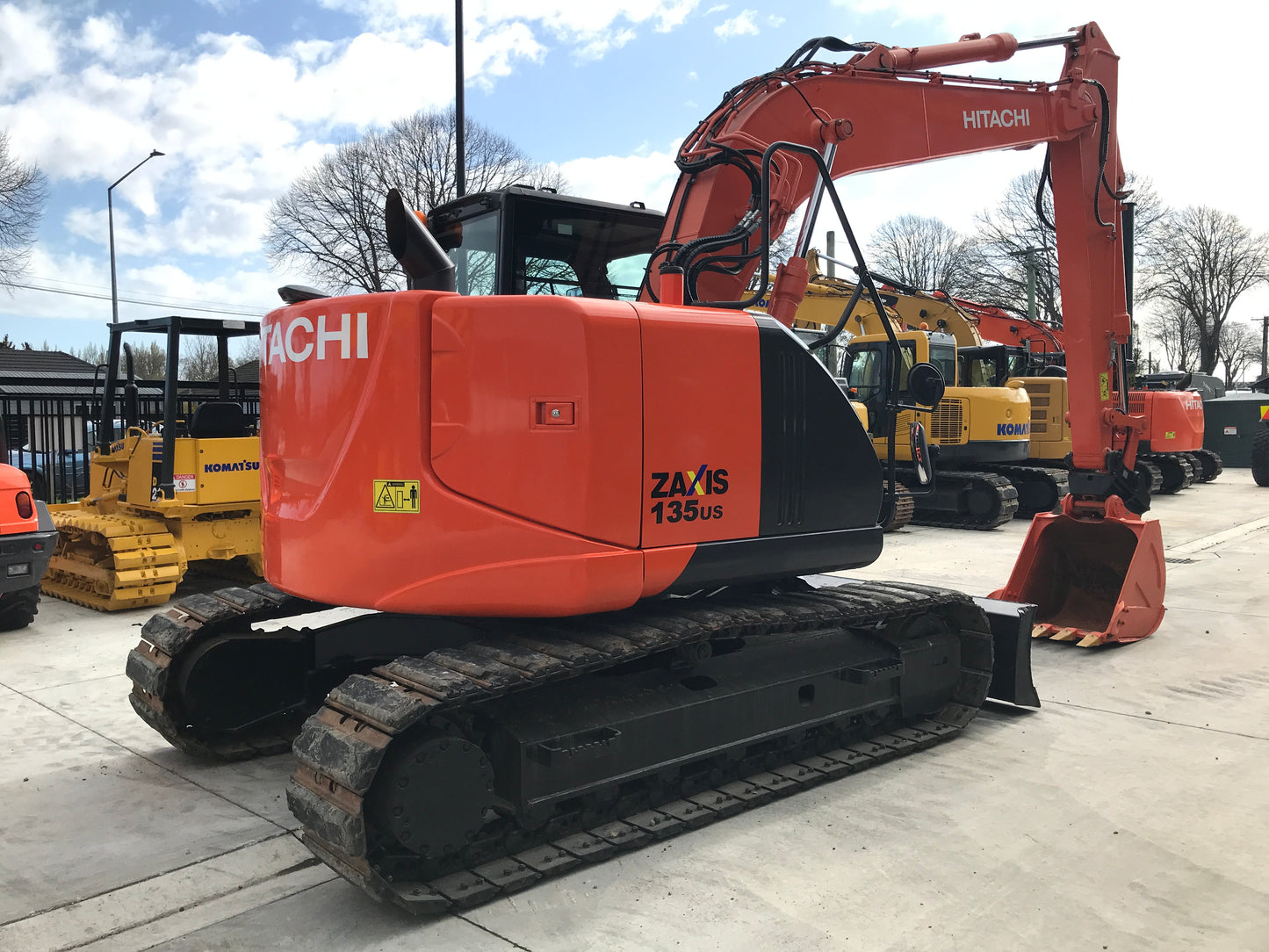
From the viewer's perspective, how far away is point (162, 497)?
8398 millimetres

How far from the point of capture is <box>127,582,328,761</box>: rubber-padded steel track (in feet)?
14.5

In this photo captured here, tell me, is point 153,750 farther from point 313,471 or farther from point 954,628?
point 954,628

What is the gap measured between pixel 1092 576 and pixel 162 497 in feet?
24.1

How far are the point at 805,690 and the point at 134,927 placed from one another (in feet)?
8.98

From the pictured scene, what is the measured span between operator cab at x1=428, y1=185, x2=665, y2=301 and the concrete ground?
2.46 metres

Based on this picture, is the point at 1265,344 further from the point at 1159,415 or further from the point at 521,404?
the point at 521,404

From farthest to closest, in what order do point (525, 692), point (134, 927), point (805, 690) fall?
point (805, 690)
point (525, 692)
point (134, 927)

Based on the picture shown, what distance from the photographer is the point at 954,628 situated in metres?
5.29

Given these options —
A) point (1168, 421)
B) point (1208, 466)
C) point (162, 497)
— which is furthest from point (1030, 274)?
point (162, 497)

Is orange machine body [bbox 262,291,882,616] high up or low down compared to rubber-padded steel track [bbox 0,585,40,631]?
up

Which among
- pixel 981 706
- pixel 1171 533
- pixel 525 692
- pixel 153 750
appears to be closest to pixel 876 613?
pixel 981 706

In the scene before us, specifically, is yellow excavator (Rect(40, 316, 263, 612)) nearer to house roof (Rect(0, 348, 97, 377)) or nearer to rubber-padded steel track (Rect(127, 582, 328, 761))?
rubber-padded steel track (Rect(127, 582, 328, 761))

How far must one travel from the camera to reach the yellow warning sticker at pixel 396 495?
3.50 meters

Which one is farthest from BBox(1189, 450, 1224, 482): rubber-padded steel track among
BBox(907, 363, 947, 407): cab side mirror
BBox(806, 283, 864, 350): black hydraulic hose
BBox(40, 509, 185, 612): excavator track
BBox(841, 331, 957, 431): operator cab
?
BBox(40, 509, 185, 612): excavator track
